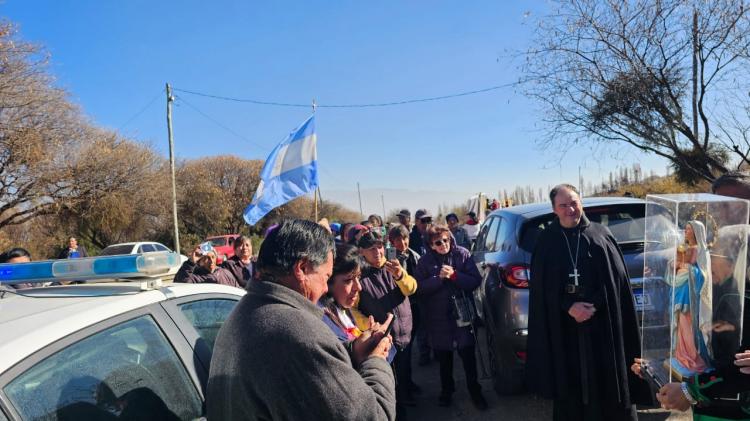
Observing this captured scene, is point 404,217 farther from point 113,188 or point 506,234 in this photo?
point 113,188

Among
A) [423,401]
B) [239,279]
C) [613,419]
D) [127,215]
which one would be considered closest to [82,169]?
[127,215]

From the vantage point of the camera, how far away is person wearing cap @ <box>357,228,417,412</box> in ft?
12.5

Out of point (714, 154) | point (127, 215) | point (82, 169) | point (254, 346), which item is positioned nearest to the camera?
point (254, 346)

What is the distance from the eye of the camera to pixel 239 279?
502 centimetres

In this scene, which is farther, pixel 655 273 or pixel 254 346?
pixel 655 273

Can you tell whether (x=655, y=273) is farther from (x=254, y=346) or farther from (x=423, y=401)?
(x=423, y=401)

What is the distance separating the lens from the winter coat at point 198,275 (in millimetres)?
4477

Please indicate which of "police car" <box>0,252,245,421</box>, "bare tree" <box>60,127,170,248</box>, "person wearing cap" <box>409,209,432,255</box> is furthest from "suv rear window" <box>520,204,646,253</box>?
"bare tree" <box>60,127,170,248</box>

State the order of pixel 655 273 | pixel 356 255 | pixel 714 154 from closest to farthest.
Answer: pixel 655 273
pixel 356 255
pixel 714 154

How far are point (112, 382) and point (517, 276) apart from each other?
9.41 ft

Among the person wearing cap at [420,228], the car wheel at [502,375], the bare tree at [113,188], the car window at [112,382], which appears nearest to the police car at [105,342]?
the car window at [112,382]

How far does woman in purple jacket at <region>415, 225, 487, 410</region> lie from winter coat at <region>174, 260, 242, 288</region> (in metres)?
1.87

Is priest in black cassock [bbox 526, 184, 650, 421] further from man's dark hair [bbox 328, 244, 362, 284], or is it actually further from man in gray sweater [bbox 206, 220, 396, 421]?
man in gray sweater [bbox 206, 220, 396, 421]

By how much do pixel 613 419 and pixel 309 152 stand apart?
5809mm
